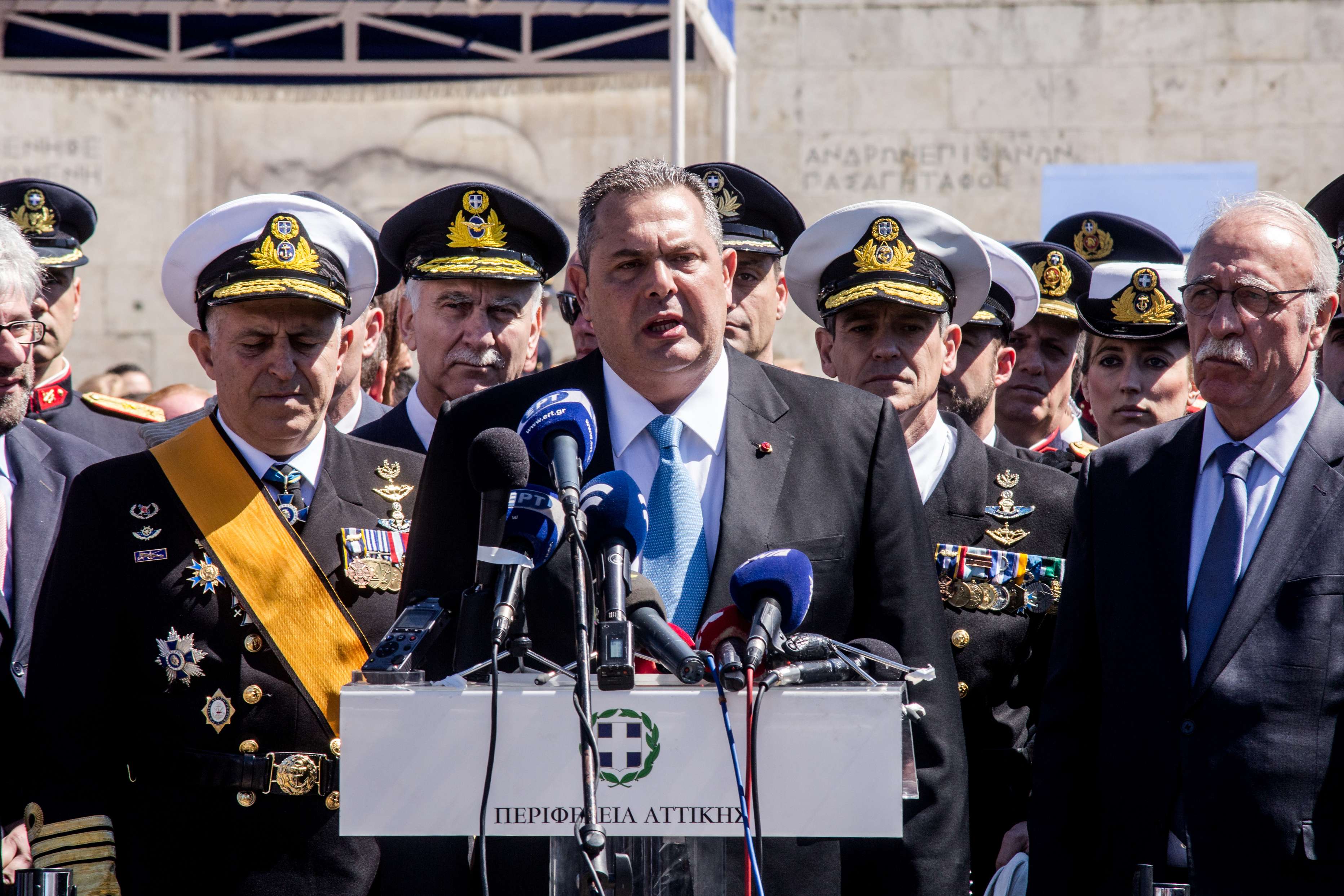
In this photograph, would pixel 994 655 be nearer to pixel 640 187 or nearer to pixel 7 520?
pixel 640 187

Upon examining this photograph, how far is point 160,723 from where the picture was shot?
3.30 metres

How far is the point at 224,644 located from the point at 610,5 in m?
9.18

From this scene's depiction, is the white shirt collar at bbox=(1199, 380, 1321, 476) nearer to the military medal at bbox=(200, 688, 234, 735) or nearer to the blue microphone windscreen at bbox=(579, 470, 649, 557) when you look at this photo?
the blue microphone windscreen at bbox=(579, 470, 649, 557)

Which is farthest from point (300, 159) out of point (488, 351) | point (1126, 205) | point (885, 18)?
point (488, 351)

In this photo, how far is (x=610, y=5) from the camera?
38.6 feet

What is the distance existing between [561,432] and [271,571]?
1355 millimetres

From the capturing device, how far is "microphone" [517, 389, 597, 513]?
7.33 ft

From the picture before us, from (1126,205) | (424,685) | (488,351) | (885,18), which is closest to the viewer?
(424,685)

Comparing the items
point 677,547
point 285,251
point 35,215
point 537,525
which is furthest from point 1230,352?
point 35,215

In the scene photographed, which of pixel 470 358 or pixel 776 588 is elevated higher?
pixel 470 358

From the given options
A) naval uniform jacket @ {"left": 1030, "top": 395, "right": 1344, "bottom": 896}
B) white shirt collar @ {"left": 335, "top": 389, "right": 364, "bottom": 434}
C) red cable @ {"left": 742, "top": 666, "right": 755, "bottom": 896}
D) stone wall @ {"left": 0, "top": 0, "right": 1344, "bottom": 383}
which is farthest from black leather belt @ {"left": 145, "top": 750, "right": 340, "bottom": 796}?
stone wall @ {"left": 0, "top": 0, "right": 1344, "bottom": 383}

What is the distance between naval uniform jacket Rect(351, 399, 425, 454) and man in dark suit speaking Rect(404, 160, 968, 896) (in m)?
1.46

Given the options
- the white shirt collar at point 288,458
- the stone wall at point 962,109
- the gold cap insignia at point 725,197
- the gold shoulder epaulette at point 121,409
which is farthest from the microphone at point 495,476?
the stone wall at point 962,109

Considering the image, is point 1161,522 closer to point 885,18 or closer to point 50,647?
point 50,647
